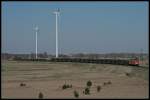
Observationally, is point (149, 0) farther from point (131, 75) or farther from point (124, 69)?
point (124, 69)

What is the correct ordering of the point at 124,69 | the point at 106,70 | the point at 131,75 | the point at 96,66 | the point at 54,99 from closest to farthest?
the point at 54,99 → the point at 131,75 → the point at 124,69 → the point at 106,70 → the point at 96,66

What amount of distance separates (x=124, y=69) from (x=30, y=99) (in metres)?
31.8

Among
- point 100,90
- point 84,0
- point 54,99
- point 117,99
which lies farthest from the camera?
point 100,90

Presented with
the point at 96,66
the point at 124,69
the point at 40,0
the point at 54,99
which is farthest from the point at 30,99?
the point at 96,66

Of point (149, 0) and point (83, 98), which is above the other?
point (149, 0)

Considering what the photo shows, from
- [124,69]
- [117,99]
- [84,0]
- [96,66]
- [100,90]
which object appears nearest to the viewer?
[84,0]

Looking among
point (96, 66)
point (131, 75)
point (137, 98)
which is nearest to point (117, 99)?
point (137, 98)

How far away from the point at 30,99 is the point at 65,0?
7.12m

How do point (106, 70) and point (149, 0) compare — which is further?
point (106, 70)

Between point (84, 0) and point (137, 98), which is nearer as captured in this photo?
point (84, 0)

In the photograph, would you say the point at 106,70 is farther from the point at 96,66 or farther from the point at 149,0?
the point at 149,0

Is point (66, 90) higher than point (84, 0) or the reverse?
the reverse

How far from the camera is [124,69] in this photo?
2288 inches

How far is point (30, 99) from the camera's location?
27375 millimetres
